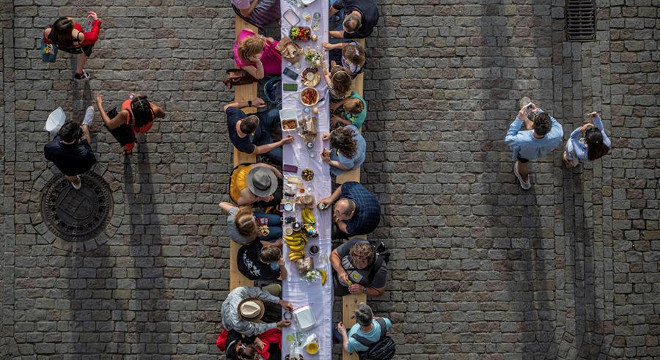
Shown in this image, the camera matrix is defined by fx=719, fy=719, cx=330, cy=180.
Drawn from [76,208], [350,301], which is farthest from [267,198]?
[76,208]

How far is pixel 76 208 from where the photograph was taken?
→ 12.2 meters

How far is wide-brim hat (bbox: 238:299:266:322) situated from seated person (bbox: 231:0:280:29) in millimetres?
4438

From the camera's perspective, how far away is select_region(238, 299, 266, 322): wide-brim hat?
1055 centimetres

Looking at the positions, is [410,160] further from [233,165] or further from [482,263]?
[233,165]

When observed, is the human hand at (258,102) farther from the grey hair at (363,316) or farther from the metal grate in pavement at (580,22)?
the metal grate in pavement at (580,22)

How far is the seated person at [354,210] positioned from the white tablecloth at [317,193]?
16 centimetres

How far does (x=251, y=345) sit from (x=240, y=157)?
2.91m

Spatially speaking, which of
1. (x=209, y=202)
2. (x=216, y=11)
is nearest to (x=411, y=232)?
(x=209, y=202)

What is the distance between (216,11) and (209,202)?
3.27 m

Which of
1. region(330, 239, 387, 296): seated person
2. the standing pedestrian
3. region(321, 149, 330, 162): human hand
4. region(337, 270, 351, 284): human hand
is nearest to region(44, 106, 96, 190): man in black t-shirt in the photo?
region(321, 149, 330, 162): human hand

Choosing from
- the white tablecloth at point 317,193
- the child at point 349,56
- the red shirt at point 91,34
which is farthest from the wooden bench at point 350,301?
the red shirt at point 91,34

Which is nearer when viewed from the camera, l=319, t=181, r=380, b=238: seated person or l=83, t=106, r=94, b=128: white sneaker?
l=319, t=181, r=380, b=238: seated person

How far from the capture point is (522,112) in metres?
11.5

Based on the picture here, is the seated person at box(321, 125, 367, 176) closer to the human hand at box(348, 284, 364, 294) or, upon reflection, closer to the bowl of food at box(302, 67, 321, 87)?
the bowl of food at box(302, 67, 321, 87)
